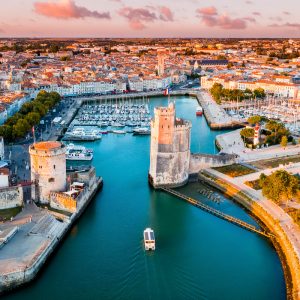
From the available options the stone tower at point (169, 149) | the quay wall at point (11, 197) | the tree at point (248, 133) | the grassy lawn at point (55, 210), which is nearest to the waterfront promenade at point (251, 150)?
the tree at point (248, 133)

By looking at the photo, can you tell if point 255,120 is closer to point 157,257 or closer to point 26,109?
point 26,109

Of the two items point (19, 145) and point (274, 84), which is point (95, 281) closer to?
point (19, 145)

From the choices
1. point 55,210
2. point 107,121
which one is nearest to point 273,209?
point 55,210

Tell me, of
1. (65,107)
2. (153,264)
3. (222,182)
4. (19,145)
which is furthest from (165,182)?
(65,107)

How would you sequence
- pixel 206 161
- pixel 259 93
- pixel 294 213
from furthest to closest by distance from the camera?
pixel 259 93 < pixel 206 161 < pixel 294 213

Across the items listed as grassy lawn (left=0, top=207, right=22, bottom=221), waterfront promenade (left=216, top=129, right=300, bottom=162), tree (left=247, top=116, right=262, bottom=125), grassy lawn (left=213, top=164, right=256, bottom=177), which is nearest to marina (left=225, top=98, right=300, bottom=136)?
tree (left=247, top=116, right=262, bottom=125)

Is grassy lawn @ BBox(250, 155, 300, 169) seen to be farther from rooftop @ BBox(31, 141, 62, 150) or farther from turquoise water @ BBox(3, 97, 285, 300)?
rooftop @ BBox(31, 141, 62, 150)
